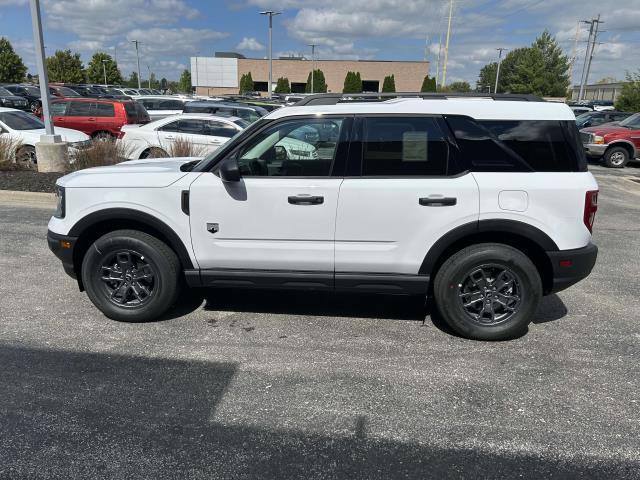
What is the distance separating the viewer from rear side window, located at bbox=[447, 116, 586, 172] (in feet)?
12.3

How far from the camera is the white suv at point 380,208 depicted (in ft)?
12.3

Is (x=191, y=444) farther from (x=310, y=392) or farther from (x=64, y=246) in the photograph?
(x=64, y=246)

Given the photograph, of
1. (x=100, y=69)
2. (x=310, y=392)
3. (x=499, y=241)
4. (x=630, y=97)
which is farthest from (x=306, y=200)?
(x=100, y=69)

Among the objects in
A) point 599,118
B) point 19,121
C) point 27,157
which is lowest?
point 27,157

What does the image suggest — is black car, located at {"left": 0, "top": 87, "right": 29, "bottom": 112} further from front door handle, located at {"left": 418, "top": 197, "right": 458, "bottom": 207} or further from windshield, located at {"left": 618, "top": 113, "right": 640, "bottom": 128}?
front door handle, located at {"left": 418, "top": 197, "right": 458, "bottom": 207}

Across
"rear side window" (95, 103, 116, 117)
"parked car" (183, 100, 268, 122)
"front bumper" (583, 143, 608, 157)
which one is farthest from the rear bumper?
"rear side window" (95, 103, 116, 117)

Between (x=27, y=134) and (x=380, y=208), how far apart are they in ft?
35.0

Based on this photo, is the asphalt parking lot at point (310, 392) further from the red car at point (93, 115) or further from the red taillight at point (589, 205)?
the red car at point (93, 115)

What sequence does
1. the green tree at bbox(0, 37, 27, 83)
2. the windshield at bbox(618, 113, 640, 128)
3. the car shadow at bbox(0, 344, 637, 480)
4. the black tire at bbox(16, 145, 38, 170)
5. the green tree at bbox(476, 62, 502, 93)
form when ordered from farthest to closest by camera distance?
the green tree at bbox(476, 62, 502, 93) → the green tree at bbox(0, 37, 27, 83) → the windshield at bbox(618, 113, 640, 128) → the black tire at bbox(16, 145, 38, 170) → the car shadow at bbox(0, 344, 637, 480)

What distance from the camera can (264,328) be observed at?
13.9 ft

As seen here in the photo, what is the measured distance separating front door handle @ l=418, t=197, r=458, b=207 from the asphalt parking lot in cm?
113

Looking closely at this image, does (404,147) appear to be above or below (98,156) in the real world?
above

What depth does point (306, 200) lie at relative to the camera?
3.85 meters

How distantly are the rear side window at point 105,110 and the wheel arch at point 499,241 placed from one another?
47.8ft
